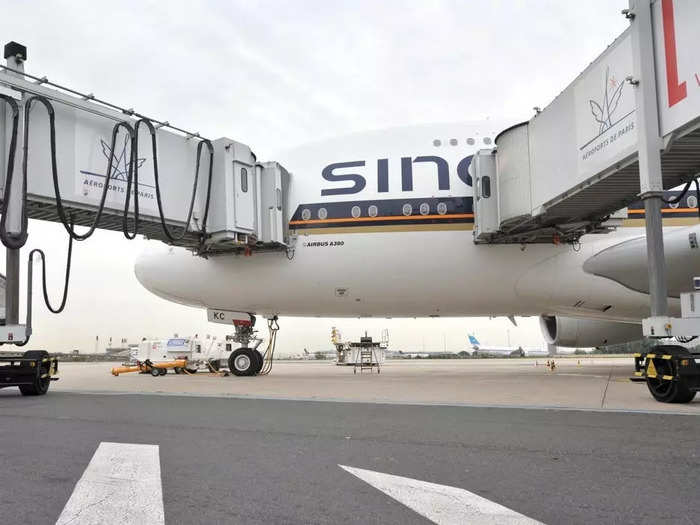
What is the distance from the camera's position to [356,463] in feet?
14.8

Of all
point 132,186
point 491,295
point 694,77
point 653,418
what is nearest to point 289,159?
point 132,186

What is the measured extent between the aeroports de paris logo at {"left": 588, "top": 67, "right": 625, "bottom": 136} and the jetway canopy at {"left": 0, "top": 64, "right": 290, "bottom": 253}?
24.6ft

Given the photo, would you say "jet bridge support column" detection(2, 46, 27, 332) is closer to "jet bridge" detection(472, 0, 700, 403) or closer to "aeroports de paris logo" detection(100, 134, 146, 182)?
"aeroports de paris logo" detection(100, 134, 146, 182)

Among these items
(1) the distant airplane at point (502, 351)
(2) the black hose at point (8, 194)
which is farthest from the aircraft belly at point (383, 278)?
(1) the distant airplane at point (502, 351)

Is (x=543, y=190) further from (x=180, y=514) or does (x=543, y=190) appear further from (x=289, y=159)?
(x=180, y=514)

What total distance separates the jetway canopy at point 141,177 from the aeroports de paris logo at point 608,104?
24.6ft

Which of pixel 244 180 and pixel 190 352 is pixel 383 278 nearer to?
pixel 244 180

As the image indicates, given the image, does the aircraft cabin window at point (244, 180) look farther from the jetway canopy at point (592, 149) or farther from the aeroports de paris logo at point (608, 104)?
the aeroports de paris logo at point (608, 104)

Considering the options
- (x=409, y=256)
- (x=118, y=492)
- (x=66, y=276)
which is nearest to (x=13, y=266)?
(x=66, y=276)

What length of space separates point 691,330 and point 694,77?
3239 mm

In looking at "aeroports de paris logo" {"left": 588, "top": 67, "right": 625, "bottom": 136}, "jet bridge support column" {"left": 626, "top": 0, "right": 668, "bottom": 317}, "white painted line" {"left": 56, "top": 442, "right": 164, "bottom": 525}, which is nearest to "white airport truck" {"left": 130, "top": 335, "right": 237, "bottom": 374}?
"aeroports de paris logo" {"left": 588, "top": 67, "right": 625, "bottom": 136}

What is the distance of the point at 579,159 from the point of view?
10.5 meters

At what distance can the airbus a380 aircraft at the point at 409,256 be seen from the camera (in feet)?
46.0

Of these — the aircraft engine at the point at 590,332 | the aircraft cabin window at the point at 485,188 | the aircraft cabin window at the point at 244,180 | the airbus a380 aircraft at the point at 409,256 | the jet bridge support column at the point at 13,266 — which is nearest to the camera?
the jet bridge support column at the point at 13,266
